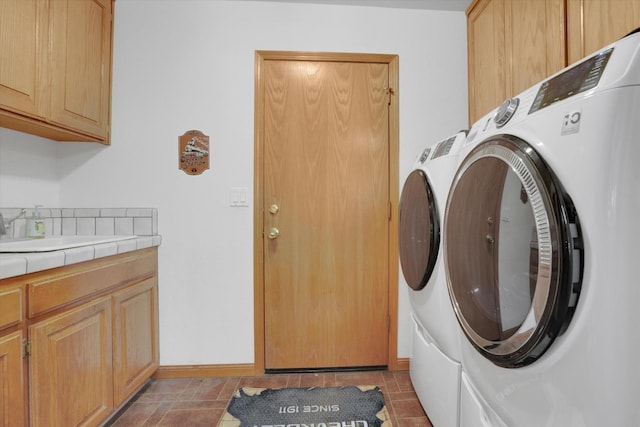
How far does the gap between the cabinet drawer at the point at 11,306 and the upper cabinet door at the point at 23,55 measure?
790 mm

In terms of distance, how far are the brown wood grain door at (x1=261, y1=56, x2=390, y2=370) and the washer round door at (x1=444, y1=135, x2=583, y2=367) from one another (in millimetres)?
932

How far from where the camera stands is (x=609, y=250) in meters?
0.54

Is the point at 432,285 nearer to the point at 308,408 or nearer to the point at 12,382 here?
the point at 308,408

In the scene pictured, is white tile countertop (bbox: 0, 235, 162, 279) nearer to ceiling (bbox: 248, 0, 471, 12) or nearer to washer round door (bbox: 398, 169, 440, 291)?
washer round door (bbox: 398, 169, 440, 291)

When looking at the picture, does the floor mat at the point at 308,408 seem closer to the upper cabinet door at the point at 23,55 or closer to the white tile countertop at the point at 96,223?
the white tile countertop at the point at 96,223

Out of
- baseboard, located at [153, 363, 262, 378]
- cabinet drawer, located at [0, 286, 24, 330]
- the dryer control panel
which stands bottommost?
baseboard, located at [153, 363, 262, 378]

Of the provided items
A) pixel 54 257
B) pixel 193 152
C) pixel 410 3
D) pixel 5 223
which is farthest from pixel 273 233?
pixel 410 3

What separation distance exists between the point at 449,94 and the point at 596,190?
165cm

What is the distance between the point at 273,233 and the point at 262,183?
32 cm

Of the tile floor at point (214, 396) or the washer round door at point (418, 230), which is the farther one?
the tile floor at point (214, 396)

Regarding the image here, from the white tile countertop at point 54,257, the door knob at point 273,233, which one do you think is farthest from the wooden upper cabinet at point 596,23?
the white tile countertop at point 54,257

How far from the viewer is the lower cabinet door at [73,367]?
1077mm

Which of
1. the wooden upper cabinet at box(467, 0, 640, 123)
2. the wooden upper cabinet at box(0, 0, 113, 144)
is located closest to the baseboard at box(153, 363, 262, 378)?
the wooden upper cabinet at box(0, 0, 113, 144)

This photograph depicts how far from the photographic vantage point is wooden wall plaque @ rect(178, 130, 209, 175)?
1.89 m
